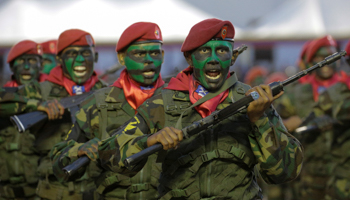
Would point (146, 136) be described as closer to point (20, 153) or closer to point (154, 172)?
point (154, 172)

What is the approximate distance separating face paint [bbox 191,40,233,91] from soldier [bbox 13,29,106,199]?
321cm

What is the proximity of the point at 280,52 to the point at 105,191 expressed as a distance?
22464 mm

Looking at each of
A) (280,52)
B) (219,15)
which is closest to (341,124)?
(219,15)

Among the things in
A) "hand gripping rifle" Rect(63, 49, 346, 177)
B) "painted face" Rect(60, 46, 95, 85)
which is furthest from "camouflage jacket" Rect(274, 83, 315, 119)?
"hand gripping rifle" Rect(63, 49, 346, 177)

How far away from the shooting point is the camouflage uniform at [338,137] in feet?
24.9

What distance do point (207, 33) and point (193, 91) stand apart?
0.49 m

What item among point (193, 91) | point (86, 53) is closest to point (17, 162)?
point (86, 53)

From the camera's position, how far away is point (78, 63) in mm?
7535

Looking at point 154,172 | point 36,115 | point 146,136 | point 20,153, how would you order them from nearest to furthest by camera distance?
point 146,136
point 154,172
point 36,115
point 20,153

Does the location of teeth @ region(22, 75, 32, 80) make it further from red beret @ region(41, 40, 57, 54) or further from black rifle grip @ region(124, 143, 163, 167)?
black rifle grip @ region(124, 143, 163, 167)

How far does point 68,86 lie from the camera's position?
7.64 m

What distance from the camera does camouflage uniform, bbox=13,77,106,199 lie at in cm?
690

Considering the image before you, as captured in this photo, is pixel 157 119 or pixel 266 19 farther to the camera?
pixel 266 19

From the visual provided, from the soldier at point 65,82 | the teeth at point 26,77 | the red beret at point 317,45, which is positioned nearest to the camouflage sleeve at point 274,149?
the soldier at point 65,82
